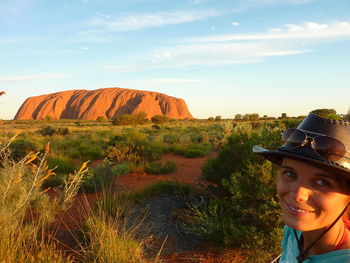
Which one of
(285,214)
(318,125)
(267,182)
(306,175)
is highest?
(318,125)

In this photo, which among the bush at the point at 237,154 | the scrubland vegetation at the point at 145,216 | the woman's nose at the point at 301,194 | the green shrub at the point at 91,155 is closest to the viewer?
the woman's nose at the point at 301,194

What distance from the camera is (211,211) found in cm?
455

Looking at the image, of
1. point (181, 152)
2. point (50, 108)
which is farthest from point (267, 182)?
point (50, 108)

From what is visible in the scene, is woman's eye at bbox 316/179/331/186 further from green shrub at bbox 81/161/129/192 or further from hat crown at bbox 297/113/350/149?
green shrub at bbox 81/161/129/192

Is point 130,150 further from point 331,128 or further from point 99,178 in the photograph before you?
point 331,128

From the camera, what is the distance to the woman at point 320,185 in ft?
4.34

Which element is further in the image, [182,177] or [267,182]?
[182,177]

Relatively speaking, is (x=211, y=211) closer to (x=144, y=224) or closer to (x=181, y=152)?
(x=144, y=224)

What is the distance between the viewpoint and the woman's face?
1.38m

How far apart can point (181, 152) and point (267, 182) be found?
33.5ft

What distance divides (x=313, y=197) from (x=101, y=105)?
404ft

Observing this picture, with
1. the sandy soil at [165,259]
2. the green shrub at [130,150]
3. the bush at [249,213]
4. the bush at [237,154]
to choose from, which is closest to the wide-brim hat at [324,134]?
the sandy soil at [165,259]

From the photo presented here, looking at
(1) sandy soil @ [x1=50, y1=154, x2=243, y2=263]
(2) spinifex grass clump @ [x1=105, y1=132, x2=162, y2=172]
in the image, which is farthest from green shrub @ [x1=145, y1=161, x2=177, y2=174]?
(1) sandy soil @ [x1=50, y1=154, x2=243, y2=263]

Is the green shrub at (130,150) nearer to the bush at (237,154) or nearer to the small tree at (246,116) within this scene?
the bush at (237,154)
